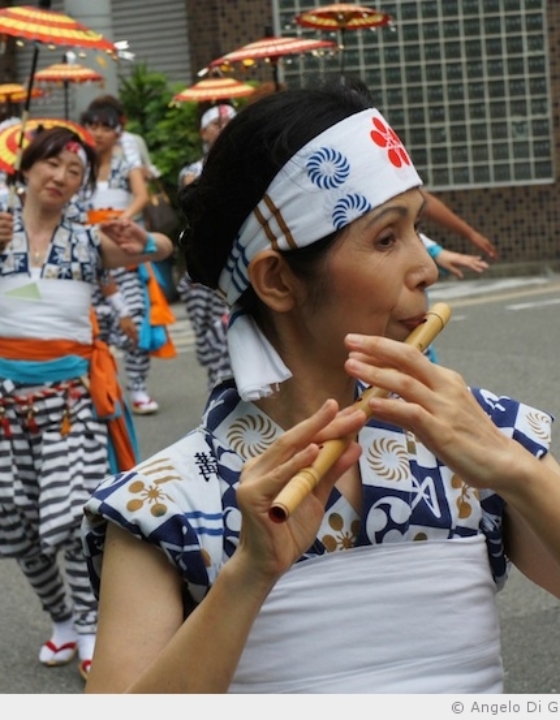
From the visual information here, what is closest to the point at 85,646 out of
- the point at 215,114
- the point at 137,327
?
→ the point at 137,327

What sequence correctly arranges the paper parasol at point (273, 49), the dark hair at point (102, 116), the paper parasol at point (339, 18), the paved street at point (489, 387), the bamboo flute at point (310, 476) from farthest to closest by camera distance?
1. the paper parasol at point (339, 18)
2. the dark hair at point (102, 116)
3. the paper parasol at point (273, 49)
4. the paved street at point (489, 387)
5. the bamboo flute at point (310, 476)

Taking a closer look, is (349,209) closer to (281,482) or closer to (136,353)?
(281,482)

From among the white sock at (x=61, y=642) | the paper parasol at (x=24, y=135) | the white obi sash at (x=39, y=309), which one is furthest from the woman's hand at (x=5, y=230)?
the white sock at (x=61, y=642)

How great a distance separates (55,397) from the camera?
536cm

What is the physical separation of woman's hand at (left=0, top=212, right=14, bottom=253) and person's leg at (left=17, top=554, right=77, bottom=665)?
1.01 m

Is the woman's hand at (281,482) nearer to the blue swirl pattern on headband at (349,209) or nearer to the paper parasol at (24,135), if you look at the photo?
the blue swirl pattern on headband at (349,209)

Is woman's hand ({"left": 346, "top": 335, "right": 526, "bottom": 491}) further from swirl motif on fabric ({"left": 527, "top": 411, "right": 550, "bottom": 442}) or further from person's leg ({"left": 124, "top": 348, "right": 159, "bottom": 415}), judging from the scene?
person's leg ({"left": 124, "top": 348, "right": 159, "bottom": 415})

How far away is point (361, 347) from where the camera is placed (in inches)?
73.8

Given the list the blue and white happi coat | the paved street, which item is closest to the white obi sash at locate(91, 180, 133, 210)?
the paved street

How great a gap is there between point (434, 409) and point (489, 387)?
25.6 ft

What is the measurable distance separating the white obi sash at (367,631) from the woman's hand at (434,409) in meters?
0.22

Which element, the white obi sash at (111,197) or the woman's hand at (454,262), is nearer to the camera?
the woman's hand at (454,262)

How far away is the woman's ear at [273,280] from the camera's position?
219cm

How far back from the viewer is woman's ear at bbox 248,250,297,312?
7.17 feet
